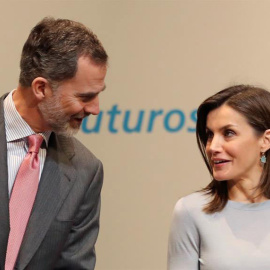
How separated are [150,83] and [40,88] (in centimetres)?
157

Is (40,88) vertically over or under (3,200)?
over

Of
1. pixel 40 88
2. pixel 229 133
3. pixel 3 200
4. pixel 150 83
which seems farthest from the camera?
pixel 150 83

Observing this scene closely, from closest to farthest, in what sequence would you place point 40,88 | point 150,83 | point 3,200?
point 3,200, point 40,88, point 150,83

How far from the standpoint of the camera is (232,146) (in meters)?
2.50

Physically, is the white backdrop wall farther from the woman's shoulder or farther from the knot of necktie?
the knot of necktie

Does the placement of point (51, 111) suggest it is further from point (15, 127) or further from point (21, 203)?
point (21, 203)

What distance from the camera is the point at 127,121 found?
3.96m

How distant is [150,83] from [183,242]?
155 centimetres

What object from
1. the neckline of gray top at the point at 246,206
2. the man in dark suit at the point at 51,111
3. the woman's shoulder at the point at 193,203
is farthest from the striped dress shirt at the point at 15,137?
the neckline of gray top at the point at 246,206

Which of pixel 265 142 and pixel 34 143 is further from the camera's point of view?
pixel 265 142

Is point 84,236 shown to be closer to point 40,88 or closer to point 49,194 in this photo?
point 49,194

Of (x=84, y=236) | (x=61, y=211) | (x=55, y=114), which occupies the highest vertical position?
(x=55, y=114)

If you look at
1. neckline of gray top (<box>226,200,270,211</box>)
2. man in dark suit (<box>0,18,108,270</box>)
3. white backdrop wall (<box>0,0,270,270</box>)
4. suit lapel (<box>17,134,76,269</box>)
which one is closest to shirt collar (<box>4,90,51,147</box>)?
man in dark suit (<box>0,18,108,270</box>)

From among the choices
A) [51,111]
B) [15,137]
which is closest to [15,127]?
[15,137]
